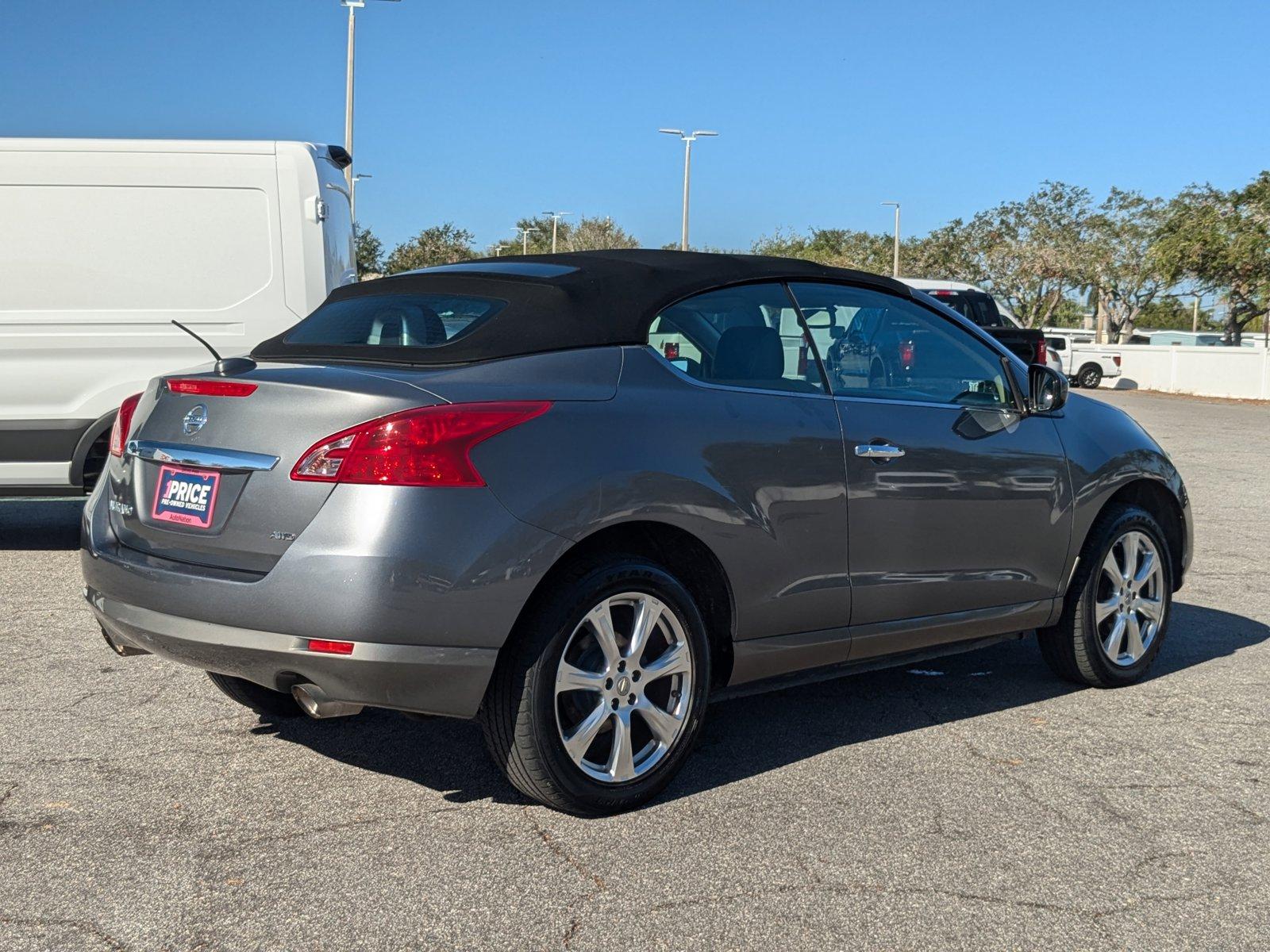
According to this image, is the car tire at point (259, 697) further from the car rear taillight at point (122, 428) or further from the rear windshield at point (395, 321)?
the rear windshield at point (395, 321)

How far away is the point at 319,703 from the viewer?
12.6 ft

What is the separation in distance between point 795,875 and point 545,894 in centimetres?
65

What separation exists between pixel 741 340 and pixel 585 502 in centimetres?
97

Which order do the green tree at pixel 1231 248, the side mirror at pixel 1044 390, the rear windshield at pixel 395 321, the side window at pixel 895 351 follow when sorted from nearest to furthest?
the rear windshield at pixel 395 321 < the side window at pixel 895 351 < the side mirror at pixel 1044 390 < the green tree at pixel 1231 248

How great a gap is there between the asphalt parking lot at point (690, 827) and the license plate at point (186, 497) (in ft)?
2.75

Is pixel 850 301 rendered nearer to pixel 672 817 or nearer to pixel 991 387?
pixel 991 387

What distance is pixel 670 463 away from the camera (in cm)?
418

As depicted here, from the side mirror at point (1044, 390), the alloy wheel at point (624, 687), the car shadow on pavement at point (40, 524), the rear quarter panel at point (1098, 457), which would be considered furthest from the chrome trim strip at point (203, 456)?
the car shadow on pavement at point (40, 524)

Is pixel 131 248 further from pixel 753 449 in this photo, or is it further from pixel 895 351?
pixel 753 449

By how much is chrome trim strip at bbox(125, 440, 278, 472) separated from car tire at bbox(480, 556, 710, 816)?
81 cm

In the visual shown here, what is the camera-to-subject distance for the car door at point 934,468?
15.8ft

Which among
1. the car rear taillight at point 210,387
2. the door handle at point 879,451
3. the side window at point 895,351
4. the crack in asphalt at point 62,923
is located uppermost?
the side window at point 895,351

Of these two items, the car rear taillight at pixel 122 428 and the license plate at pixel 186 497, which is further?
the car rear taillight at pixel 122 428

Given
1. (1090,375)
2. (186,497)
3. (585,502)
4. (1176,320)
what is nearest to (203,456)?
(186,497)
